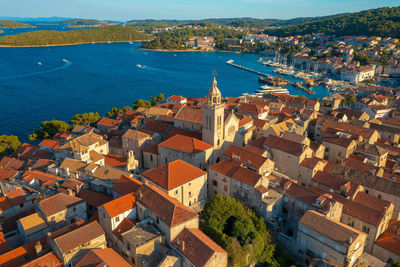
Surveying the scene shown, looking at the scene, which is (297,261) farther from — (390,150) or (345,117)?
(345,117)

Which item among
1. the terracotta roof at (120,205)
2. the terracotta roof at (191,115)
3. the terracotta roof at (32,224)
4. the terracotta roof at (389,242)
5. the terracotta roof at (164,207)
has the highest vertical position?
the terracotta roof at (191,115)

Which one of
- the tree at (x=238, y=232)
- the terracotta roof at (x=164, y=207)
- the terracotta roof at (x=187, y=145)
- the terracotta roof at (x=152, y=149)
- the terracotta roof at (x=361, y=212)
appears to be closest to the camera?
the terracotta roof at (x=164, y=207)

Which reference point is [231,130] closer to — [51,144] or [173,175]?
[173,175]

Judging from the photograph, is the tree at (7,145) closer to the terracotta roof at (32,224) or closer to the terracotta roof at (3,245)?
the terracotta roof at (32,224)

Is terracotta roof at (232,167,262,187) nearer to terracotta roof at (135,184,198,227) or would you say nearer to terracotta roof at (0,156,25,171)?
terracotta roof at (135,184,198,227)

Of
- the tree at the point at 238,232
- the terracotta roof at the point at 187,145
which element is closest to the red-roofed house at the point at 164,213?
the tree at the point at 238,232
